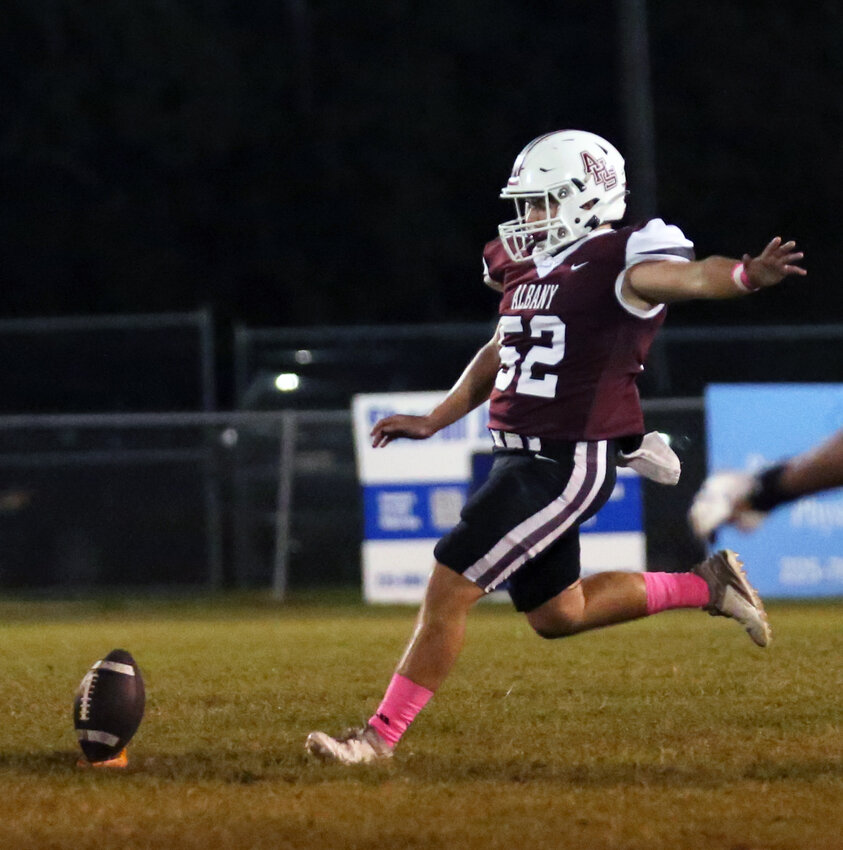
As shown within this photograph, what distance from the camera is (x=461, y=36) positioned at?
26812 mm

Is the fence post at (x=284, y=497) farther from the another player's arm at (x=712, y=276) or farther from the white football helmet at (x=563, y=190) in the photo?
the another player's arm at (x=712, y=276)

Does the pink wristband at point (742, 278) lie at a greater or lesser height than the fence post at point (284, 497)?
greater

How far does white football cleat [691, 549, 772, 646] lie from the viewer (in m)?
6.11

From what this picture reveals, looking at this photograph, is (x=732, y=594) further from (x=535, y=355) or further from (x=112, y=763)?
(x=112, y=763)

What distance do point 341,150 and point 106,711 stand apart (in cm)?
2078

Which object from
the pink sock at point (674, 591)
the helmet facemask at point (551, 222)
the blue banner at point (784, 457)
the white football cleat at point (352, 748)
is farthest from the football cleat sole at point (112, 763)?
the blue banner at point (784, 457)

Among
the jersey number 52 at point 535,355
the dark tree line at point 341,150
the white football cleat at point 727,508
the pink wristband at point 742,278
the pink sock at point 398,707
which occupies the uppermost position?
the dark tree line at point 341,150

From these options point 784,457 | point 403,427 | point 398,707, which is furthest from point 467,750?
point 784,457

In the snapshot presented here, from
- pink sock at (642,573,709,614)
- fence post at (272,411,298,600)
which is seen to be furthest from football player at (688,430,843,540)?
fence post at (272,411,298,600)

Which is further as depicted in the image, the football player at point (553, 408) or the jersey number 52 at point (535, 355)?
the jersey number 52 at point (535, 355)

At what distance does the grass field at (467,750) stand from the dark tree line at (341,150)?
15.3m

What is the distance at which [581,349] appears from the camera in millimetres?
5535

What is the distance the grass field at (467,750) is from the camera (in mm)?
4473

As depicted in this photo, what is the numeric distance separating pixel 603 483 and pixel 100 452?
10.3 metres
